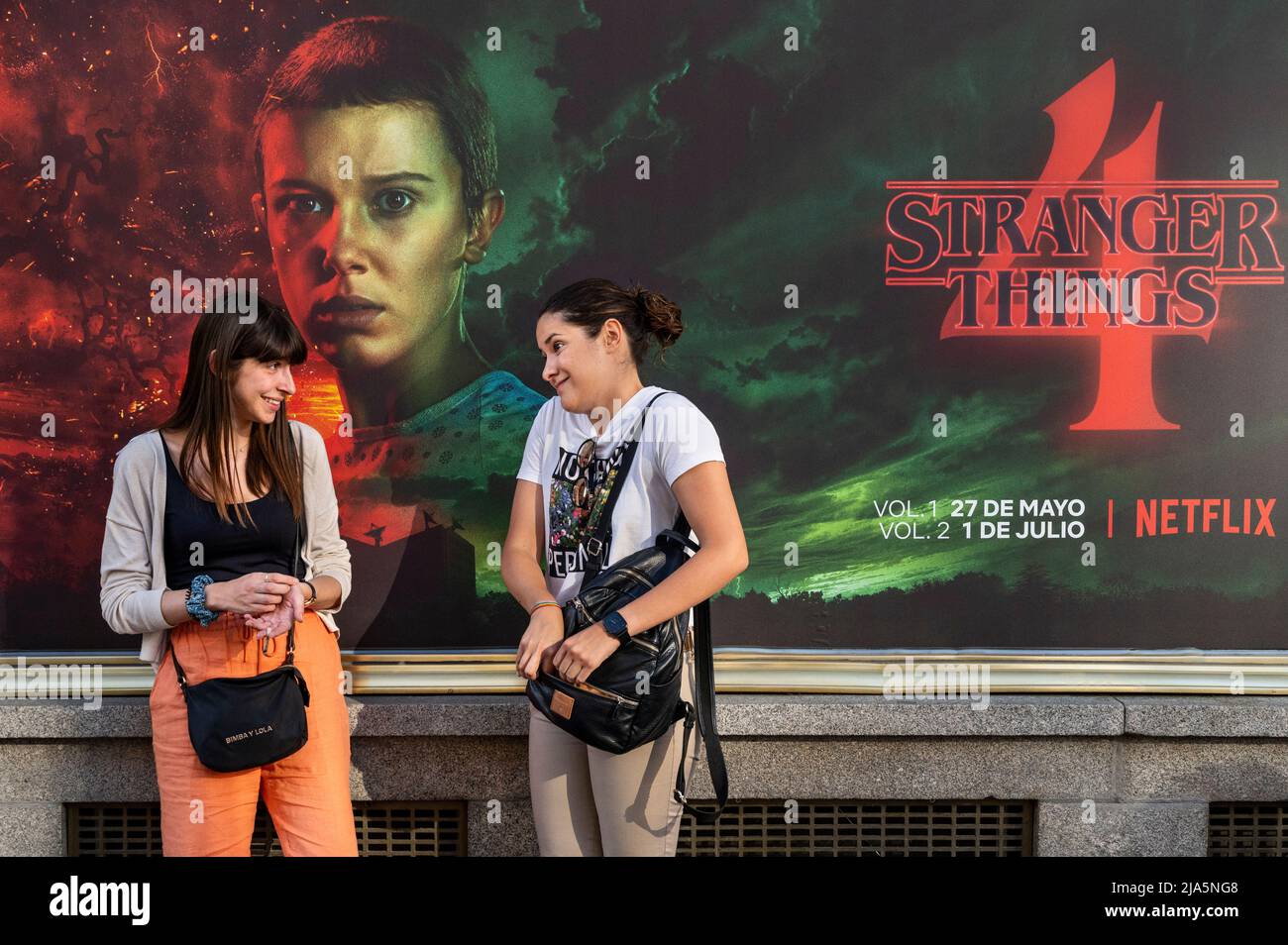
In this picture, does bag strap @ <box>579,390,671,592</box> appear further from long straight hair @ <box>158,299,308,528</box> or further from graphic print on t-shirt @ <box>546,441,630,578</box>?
long straight hair @ <box>158,299,308,528</box>

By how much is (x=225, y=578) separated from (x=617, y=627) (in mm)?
1253

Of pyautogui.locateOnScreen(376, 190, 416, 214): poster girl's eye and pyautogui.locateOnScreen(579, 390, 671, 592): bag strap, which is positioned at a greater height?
pyautogui.locateOnScreen(376, 190, 416, 214): poster girl's eye

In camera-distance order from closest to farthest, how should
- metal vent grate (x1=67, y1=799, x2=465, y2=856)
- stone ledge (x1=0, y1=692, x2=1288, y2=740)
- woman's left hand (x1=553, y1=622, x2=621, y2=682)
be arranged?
woman's left hand (x1=553, y1=622, x2=621, y2=682) < stone ledge (x1=0, y1=692, x2=1288, y2=740) < metal vent grate (x1=67, y1=799, x2=465, y2=856)

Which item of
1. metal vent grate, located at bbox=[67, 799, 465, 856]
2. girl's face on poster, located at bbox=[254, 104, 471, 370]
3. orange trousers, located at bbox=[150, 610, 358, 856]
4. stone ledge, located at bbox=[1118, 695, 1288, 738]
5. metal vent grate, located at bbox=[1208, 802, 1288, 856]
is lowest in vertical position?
metal vent grate, located at bbox=[1208, 802, 1288, 856]

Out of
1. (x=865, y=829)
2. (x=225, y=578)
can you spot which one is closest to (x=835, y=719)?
(x=865, y=829)

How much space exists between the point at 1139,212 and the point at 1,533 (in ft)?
16.3

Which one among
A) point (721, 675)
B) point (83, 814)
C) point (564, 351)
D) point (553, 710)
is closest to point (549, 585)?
point (553, 710)

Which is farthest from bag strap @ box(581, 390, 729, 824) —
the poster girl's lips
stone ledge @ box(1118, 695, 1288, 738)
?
stone ledge @ box(1118, 695, 1288, 738)

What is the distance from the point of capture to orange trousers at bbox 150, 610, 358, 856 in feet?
10.4

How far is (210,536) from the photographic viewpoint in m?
3.23

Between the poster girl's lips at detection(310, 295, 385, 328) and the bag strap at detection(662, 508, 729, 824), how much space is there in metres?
1.96

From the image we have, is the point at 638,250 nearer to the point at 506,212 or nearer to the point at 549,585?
the point at 506,212

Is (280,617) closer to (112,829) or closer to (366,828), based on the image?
(366,828)

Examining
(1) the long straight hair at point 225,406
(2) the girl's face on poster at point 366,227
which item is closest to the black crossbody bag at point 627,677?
(1) the long straight hair at point 225,406
